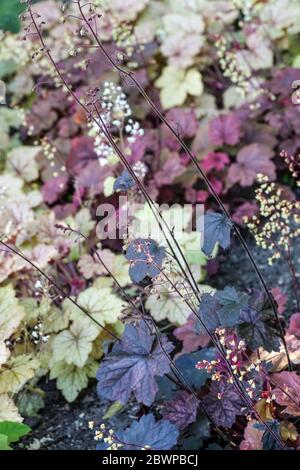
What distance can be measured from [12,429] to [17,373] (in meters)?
0.33

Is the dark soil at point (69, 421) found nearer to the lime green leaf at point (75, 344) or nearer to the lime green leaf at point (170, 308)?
the lime green leaf at point (75, 344)

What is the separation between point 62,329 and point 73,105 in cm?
154

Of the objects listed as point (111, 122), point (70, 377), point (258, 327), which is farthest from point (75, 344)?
point (111, 122)

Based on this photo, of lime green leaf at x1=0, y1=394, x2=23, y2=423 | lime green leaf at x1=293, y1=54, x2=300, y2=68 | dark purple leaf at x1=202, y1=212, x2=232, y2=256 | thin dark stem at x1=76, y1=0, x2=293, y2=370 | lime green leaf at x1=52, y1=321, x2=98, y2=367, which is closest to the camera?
thin dark stem at x1=76, y1=0, x2=293, y2=370

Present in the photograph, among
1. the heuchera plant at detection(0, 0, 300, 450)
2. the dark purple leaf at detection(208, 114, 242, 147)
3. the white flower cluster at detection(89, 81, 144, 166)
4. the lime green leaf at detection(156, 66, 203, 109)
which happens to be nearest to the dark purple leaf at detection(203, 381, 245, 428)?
the heuchera plant at detection(0, 0, 300, 450)

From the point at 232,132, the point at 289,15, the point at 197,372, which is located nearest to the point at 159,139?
the point at 232,132

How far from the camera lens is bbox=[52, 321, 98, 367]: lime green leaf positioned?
8.35ft

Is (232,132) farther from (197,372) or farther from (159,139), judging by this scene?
(197,372)

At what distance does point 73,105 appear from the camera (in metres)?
3.87

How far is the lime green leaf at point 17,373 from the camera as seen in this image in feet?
7.79

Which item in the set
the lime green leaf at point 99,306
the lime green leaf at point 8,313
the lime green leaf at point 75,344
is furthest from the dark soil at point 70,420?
the lime green leaf at point 8,313

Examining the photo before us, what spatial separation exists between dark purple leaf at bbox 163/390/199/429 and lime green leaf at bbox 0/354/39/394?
50 cm

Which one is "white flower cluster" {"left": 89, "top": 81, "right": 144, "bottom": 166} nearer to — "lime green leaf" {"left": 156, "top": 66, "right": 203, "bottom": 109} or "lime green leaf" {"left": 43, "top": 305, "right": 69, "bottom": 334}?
"lime green leaf" {"left": 156, "top": 66, "right": 203, "bottom": 109}

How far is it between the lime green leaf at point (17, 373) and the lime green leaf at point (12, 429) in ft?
0.83
